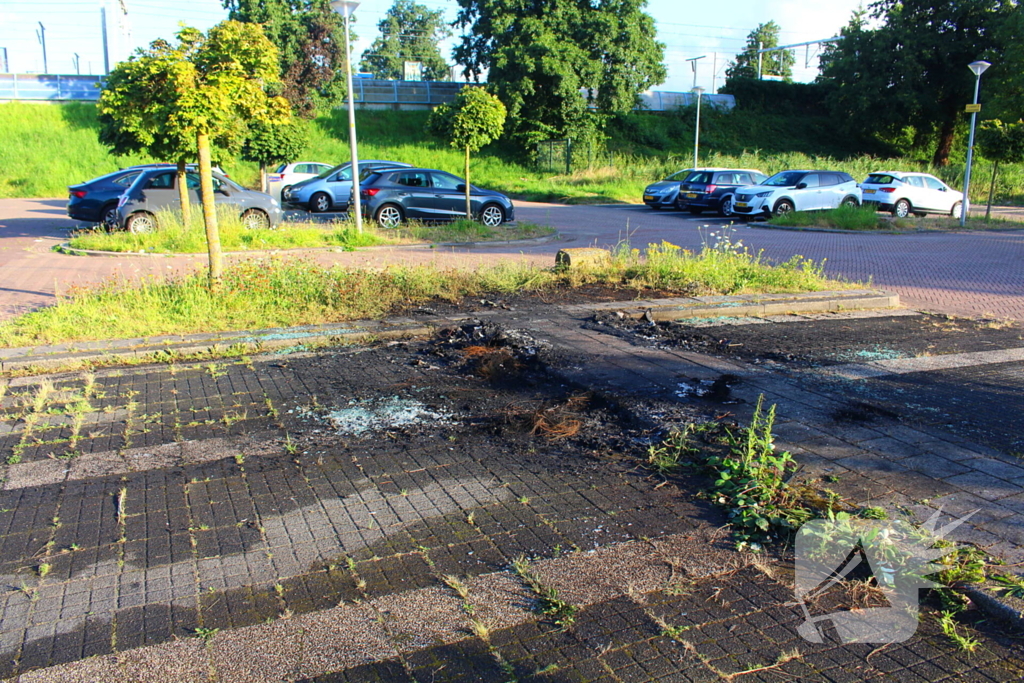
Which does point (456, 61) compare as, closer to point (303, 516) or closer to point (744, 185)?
point (744, 185)

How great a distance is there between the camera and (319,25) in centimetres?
4153

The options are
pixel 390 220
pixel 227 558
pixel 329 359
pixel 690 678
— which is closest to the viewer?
pixel 690 678

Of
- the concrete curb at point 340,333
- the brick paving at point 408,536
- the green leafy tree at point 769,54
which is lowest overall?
the brick paving at point 408,536

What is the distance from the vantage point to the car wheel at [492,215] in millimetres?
20688

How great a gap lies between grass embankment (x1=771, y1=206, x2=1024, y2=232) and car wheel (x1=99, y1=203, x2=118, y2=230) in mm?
17843

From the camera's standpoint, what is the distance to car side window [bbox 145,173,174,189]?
17031 mm

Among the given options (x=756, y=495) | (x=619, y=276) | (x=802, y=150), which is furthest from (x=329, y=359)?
(x=802, y=150)

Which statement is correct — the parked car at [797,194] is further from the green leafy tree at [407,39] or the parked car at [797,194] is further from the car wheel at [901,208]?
the green leafy tree at [407,39]

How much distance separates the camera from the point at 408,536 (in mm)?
3932

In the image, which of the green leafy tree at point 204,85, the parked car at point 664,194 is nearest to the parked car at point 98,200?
the green leafy tree at point 204,85

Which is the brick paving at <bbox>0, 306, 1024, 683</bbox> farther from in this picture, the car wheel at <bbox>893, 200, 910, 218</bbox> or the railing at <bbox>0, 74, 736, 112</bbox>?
the railing at <bbox>0, 74, 736, 112</bbox>

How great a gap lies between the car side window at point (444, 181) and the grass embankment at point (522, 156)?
1075 centimetres

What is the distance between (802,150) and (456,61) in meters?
22.8

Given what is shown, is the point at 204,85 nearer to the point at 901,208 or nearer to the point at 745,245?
the point at 745,245
